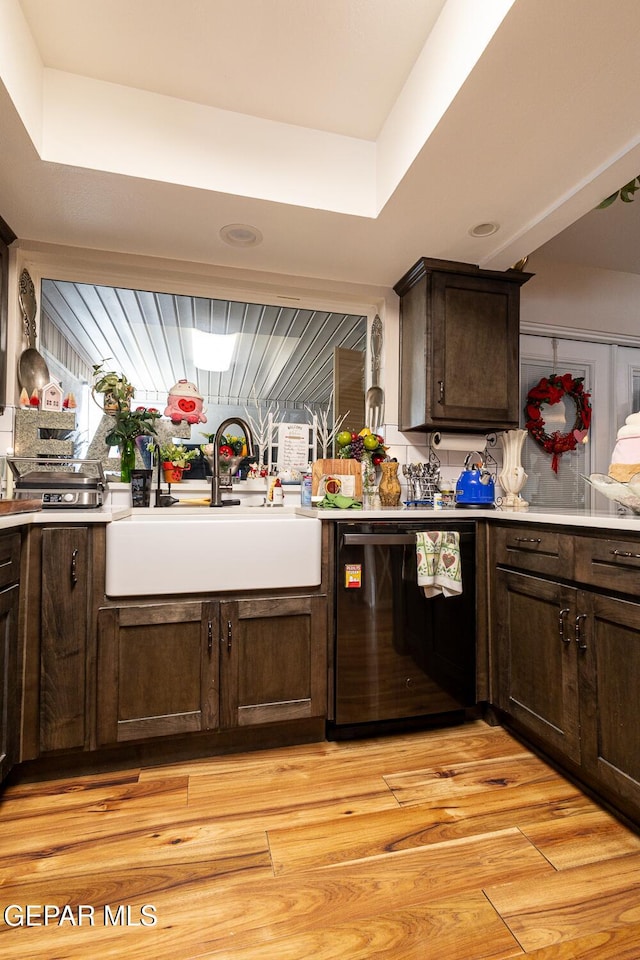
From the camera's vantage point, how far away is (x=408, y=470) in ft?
8.89

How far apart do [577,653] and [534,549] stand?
0.39 meters

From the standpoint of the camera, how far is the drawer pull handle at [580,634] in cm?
156

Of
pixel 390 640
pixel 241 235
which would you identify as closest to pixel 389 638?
pixel 390 640

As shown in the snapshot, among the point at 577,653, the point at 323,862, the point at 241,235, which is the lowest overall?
the point at 323,862

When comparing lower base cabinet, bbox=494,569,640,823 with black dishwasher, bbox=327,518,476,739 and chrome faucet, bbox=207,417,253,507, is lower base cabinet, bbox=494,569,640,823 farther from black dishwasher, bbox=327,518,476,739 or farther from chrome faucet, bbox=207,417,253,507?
chrome faucet, bbox=207,417,253,507

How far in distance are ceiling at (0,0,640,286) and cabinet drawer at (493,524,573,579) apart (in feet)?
4.33

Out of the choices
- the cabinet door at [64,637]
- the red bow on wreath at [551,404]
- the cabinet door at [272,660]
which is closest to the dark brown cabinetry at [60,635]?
the cabinet door at [64,637]

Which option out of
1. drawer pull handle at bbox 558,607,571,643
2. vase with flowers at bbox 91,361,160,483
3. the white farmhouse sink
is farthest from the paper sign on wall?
drawer pull handle at bbox 558,607,571,643

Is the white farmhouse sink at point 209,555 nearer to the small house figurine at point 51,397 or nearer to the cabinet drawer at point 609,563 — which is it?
the small house figurine at point 51,397

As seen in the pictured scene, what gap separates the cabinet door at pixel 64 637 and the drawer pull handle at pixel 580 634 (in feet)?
5.38

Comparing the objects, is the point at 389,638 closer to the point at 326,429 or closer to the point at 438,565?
the point at 438,565

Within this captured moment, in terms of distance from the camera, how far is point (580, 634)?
1573mm

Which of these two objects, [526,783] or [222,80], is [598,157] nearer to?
[222,80]

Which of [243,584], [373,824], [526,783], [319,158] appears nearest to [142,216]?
[319,158]
